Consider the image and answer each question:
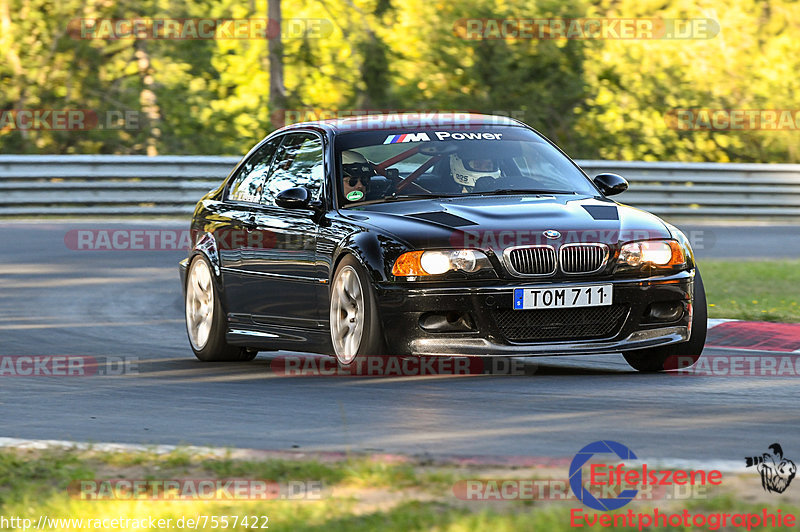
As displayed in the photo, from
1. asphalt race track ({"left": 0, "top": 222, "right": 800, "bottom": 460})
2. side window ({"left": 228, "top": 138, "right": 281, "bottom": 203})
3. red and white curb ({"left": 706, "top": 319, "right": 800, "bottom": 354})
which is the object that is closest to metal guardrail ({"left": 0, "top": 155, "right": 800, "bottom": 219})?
asphalt race track ({"left": 0, "top": 222, "right": 800, "bottom": 460})

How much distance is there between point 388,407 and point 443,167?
7.42 feet

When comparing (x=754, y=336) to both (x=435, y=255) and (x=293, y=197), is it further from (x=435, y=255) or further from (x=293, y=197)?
(x=293, y=197)

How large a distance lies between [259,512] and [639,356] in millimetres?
4342

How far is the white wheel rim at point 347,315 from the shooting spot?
8258 mm

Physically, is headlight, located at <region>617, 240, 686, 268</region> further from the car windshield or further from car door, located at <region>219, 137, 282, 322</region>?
car door, located at <region>219, 137, 282, 322</region>

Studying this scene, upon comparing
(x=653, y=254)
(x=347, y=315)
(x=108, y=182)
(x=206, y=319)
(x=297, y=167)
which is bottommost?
(x=108, y=182)

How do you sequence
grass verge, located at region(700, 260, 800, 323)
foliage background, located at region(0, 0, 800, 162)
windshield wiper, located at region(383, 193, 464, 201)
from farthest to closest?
foliage background, located at region(0, 0, 800, 162) → grass verge, located at region(700, 260, 800, 323) → windshield wiper, located at region(383, 193, 464, 201)

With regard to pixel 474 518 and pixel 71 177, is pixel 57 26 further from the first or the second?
pixel 474 518

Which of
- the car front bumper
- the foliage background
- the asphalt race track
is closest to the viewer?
the asphalt race track

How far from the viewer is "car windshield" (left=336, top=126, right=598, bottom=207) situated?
899 cm

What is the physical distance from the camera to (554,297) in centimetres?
795

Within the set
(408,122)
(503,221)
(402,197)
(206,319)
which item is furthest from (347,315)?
(206,319)

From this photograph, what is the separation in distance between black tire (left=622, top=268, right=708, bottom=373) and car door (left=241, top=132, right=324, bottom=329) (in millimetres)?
1885

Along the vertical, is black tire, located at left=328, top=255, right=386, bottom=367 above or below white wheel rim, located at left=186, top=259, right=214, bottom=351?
above
